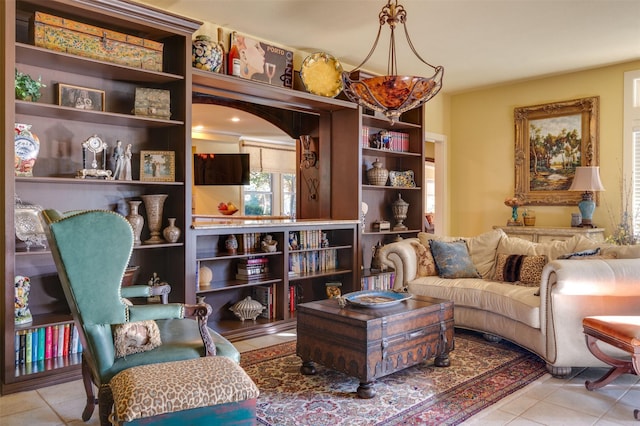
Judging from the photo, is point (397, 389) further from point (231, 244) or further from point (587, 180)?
point (587, 180)

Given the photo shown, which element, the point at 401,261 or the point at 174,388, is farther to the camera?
the point at 401,261

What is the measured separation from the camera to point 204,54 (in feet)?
13.0

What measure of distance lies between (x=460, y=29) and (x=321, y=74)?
1.39 metres

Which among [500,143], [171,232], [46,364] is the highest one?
[500,143]

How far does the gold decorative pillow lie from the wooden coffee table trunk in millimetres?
1109

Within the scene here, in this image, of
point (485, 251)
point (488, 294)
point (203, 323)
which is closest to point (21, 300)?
point (203, 323)

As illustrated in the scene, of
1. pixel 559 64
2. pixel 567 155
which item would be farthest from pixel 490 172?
pixel 559 64

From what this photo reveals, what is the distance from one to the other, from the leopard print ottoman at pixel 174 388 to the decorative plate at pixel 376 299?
1275mm

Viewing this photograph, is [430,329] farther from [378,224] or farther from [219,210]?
[219,210]

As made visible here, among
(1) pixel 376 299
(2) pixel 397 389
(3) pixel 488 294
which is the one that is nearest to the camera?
(2) pixel 397 389

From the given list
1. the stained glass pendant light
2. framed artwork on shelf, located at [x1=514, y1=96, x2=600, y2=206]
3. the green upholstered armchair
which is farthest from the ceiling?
the green upholstered armchair

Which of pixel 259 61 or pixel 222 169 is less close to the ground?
pixel 259 61

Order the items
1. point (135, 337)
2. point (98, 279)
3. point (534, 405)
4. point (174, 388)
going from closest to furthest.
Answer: point (174, 388) → point (98, 279) → point (135, 337) → point (534, 405)

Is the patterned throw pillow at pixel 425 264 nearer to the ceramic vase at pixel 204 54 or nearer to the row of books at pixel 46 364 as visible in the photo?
the ceramic vase at pixel 204 54
